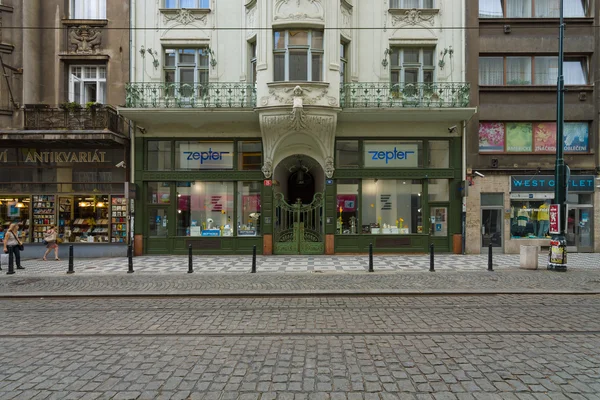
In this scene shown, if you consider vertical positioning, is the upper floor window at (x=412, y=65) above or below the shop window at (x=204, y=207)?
above

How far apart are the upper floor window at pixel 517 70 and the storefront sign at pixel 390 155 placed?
4.50m

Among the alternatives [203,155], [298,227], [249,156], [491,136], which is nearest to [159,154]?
[203,155]

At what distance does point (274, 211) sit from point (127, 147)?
699 cm

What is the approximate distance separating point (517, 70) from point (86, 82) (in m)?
19.3

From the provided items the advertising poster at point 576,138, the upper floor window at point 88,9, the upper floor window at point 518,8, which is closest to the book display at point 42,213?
the upper floor window at point 88,9

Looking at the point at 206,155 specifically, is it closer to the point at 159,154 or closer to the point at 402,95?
the point at 159,154

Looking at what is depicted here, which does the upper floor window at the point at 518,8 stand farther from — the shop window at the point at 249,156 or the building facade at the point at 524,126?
the shop window at the point at 249,156

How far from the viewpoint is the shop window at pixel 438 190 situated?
15.0 m

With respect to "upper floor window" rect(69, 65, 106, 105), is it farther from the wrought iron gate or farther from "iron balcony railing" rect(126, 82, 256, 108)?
the wrought iron gate

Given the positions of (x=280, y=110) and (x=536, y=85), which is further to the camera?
(x=536, y=85)

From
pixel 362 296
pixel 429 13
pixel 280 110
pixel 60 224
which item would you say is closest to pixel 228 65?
pixel 280 110

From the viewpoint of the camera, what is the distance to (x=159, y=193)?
1496 centimetres

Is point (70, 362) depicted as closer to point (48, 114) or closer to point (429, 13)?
point (48, 114)

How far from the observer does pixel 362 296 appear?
8.06 m
